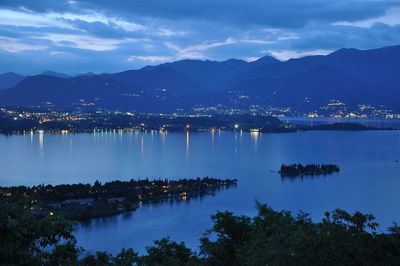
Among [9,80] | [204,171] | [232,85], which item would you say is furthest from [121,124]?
[9,80]

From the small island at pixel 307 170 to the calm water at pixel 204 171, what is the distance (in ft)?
1.65

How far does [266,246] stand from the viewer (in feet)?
13.4

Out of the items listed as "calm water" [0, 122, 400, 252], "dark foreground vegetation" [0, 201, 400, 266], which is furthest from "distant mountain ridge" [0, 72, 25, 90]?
"dark foreground vegetation" [0, 201, 400, 266]

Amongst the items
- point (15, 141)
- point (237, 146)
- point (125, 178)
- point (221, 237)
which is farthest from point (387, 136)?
point (221, 237)

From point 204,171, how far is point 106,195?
239 inches

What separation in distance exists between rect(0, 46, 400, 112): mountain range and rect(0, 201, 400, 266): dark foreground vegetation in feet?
184

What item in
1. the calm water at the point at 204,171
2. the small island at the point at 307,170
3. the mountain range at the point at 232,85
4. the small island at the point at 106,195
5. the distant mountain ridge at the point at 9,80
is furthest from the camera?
the distant mountain ridge at the point at 9,80

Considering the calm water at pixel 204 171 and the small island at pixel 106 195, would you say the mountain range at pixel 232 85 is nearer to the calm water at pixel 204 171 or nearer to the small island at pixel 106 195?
the calm water at pixel 204 171

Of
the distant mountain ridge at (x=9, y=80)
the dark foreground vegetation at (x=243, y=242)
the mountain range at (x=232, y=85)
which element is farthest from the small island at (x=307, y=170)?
the distant mountain ridge at (x=9, y=80)

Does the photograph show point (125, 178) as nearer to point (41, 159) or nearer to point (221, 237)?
point (41, 159)

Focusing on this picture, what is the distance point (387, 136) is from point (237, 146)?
13.6m

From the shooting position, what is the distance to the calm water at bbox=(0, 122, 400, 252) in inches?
440

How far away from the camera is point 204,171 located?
1881 centimetres

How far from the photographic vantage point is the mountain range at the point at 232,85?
66.4 m
